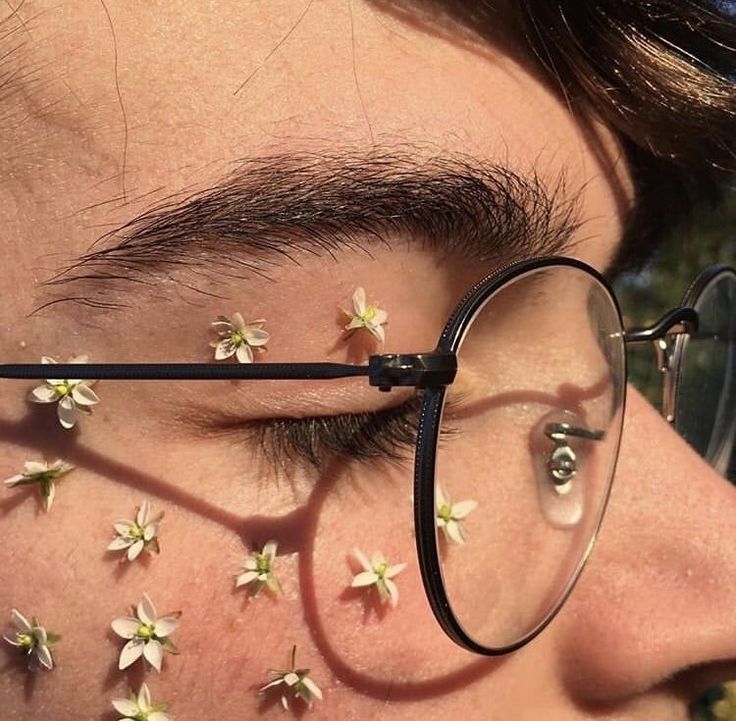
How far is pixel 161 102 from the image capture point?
0.71 m

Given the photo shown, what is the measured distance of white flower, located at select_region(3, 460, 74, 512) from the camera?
73 cm

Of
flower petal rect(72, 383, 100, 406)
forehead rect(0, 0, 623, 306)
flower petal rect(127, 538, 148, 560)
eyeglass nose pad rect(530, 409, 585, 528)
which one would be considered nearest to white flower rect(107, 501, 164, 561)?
flower petal rect(127, 538, 148, 560)

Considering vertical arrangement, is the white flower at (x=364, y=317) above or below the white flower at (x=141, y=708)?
above

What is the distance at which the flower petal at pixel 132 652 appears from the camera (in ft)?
2.37

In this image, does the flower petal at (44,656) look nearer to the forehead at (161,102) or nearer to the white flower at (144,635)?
the white flower at (144,635)

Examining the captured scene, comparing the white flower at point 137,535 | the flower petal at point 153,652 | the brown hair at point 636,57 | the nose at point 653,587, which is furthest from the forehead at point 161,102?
the nose at point 653,587

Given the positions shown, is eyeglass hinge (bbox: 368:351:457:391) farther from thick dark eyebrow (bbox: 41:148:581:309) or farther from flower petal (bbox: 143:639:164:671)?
flower petal (bbox: 143:639:164:671)

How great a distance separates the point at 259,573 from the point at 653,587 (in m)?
0.40

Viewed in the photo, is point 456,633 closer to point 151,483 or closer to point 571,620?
point 571,620

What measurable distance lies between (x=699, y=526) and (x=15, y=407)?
687 mm

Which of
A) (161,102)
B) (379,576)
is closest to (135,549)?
(379,576)

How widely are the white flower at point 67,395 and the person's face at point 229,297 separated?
1 cm

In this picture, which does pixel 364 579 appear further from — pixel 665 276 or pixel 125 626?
pixel 665 276

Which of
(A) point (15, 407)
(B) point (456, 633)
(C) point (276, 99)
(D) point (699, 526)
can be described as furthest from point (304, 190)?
(D) point (699, 526)
